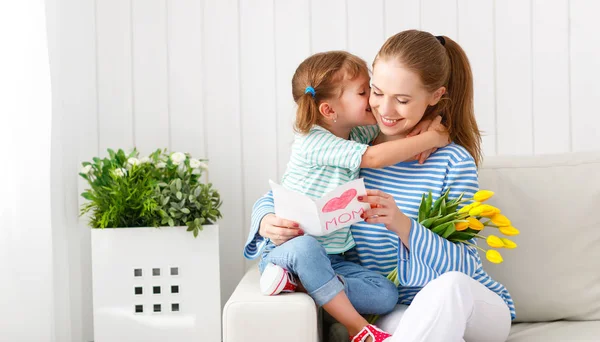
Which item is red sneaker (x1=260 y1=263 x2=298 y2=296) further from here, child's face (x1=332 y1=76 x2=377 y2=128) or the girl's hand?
child's face (x1=332 y1=76 x2=377 y2=128)

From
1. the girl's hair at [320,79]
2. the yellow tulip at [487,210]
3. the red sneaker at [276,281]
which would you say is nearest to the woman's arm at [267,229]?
the red sneaker at [276,281]

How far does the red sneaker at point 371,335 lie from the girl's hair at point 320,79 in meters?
0.57

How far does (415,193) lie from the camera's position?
1.88 metres

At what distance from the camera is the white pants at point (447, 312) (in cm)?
146

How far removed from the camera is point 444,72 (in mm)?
1844

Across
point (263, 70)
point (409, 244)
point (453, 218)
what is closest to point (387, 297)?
point (409, 244)

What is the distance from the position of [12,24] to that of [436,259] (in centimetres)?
140

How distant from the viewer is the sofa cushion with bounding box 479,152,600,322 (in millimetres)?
1938

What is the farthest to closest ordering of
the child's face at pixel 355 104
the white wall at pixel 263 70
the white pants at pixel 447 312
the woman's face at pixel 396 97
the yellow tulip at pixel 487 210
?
the white wall at pixel 263 70 < the child's face at pixel 355 104 < the woman's face at pixel 396 97 < the yellow tulip at pixel 487 210 < the white pants at pixel 447 312

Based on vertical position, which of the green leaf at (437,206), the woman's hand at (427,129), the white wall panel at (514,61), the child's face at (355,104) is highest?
the white wall panel at (514,61)

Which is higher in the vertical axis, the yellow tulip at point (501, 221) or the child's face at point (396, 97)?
the child's face at point (396, 97)

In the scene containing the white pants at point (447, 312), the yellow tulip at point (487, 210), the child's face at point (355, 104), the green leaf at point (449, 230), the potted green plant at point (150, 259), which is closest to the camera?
the white pants at point (447, 312)

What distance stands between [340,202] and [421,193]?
0.35 metres

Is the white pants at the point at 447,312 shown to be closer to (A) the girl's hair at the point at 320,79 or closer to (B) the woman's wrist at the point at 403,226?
(B) the woman's wrist at the point at 403,226
